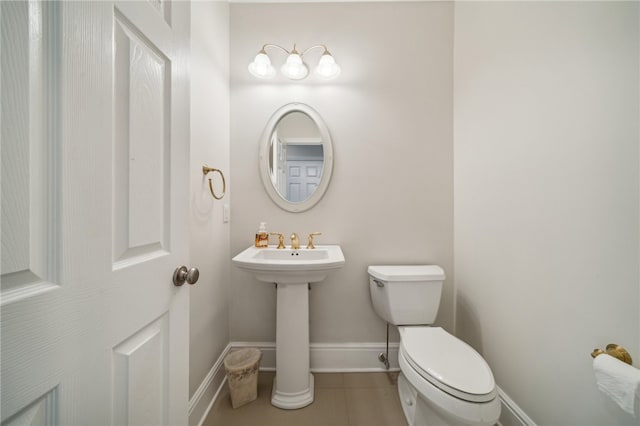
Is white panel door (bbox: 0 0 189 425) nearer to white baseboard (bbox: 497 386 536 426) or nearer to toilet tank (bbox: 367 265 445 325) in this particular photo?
toilet tank (bbox: 367 265 445 325)

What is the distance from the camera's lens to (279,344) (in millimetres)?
1347

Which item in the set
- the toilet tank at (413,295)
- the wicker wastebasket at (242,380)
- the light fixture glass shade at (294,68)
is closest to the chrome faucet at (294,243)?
the toilet tank at (413,295)

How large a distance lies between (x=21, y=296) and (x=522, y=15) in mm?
1802

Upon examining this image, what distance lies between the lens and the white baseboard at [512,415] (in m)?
1.07

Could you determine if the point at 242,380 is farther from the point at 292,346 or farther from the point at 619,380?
the point at 619,380

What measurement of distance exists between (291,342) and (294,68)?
5.33 feet

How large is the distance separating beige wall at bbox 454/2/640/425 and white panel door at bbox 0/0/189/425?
1.35m

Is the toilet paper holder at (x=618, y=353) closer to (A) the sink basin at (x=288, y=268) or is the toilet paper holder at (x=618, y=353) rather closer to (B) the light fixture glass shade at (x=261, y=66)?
(A) the sink basin at (x=288, y=268)

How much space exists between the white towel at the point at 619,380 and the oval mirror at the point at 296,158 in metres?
1.36

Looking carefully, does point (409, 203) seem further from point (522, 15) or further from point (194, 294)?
point (194, 294)

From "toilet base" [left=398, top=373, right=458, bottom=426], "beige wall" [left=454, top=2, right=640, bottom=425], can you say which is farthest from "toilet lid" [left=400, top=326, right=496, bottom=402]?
"beige wall" [left=454, top=2, right=640, bottom=425]

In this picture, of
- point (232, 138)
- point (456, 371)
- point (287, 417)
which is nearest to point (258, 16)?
point (232, 138)

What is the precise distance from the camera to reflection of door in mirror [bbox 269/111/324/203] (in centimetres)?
167

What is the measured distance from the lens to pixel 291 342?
133 cm
